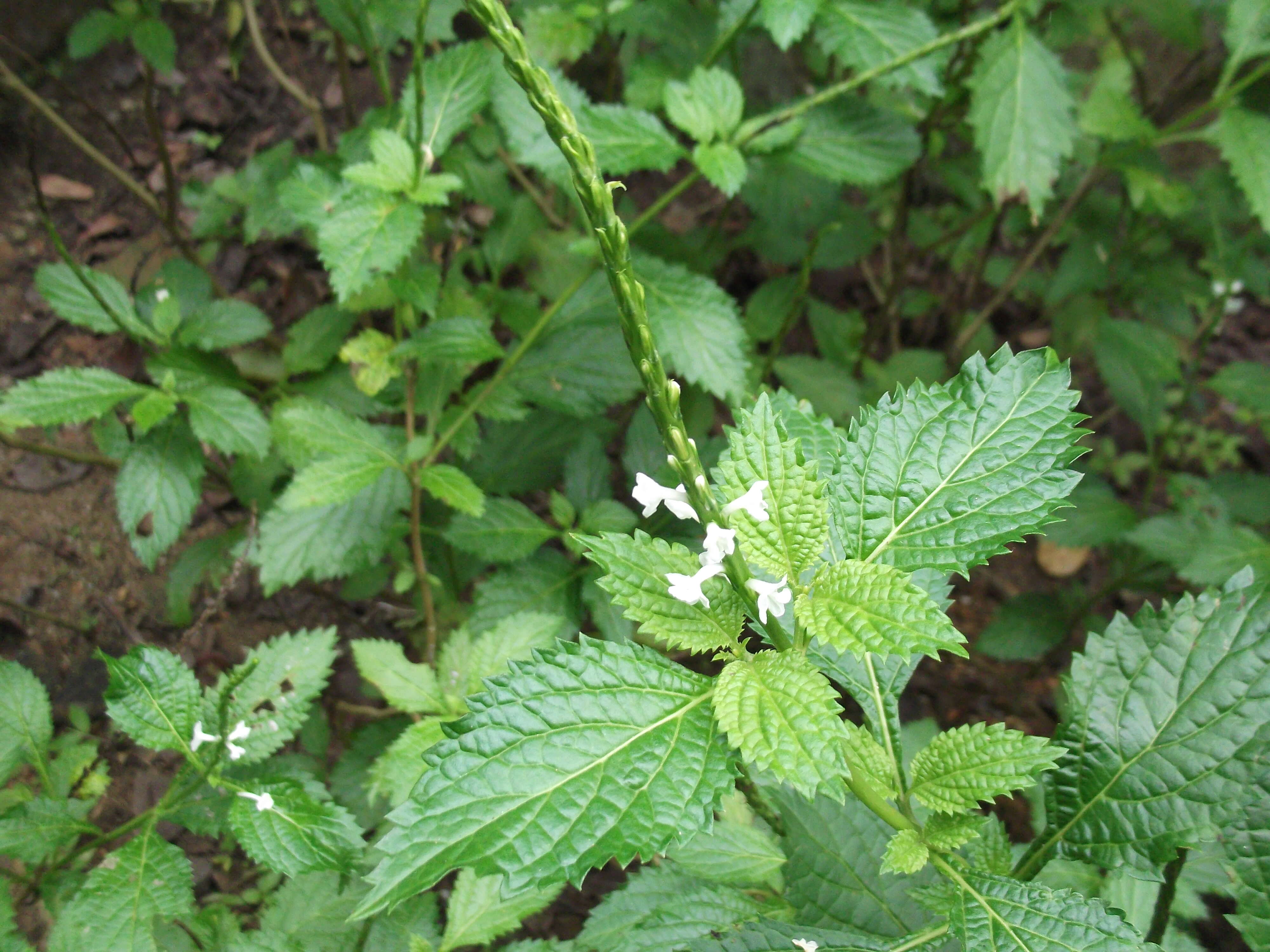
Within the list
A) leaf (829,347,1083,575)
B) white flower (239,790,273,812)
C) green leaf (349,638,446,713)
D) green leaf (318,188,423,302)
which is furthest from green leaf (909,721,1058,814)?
green leaf (318,188,423,302)

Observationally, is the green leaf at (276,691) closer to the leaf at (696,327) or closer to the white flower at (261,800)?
the white flower at (261,800)

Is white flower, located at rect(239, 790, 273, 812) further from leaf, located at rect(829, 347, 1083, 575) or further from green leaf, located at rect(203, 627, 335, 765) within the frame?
leaf, located at rect(829, 347, 1083, 575)

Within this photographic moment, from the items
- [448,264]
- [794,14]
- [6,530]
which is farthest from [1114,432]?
[6,530]

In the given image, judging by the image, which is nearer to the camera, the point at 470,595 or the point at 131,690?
the point at 131,690

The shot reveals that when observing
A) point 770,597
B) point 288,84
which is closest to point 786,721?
point 770,597

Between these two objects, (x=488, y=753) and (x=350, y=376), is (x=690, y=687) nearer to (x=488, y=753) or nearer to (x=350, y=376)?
(x=488, y=753)

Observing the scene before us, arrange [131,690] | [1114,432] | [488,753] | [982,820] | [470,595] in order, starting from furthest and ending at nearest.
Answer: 1. [1114,432]
2. [470,595]
3. [131,690]
4. [982,820]
5. [488,753]

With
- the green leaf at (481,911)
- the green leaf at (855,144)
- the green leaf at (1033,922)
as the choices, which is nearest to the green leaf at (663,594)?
the green leaf at (1033,922)
